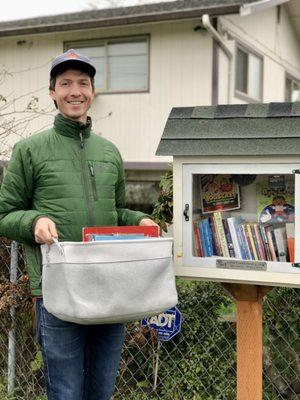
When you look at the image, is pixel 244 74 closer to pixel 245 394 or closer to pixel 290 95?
pixel 290 95

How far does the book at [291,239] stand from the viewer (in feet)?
7.22

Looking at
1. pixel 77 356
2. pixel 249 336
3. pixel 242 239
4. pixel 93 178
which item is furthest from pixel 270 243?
pixel 77 356

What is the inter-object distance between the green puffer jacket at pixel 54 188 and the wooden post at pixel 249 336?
74 centimetres

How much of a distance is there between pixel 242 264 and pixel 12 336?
1.67 metres

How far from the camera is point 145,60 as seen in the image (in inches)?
367

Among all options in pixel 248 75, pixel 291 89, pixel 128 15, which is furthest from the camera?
pixel 291 89

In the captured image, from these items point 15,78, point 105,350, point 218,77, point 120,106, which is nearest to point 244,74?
point 218,77

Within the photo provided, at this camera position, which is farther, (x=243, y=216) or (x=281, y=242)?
(x=243, y=216)

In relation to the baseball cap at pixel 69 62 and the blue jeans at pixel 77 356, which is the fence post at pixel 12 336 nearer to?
the blue jeans at pixel 77 356

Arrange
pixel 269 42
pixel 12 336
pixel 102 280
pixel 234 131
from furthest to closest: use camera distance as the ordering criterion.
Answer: pixel 269 42 → pixel 12 336 → pixel 234 131 → pixel 102 280

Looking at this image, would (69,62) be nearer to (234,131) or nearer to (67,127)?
(67,127)

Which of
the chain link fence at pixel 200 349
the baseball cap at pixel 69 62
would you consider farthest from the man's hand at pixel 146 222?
the chain link fence at pixel 200 349

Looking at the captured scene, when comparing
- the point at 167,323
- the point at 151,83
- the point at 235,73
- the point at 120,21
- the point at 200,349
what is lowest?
the point at 200,349

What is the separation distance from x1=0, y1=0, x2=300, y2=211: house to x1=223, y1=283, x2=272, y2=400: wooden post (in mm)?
6407
